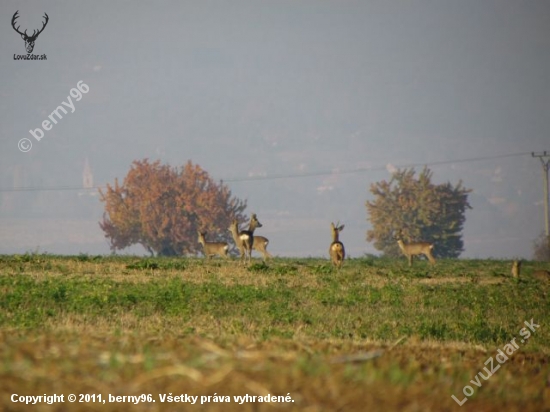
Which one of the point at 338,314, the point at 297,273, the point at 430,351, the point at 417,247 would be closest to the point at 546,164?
the point at 417,247

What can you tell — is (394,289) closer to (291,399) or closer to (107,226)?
(291,399)

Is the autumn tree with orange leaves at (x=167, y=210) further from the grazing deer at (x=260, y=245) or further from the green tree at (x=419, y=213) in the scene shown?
the grazing deer at (x=260, y=245)

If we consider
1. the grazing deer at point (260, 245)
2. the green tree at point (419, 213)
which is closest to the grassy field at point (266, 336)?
the grazing deer at point (260, 245)

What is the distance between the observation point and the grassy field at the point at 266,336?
8508mm

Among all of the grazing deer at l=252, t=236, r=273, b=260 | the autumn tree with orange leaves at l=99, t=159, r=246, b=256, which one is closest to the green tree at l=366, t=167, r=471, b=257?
the autumn tree with orange leaves at l=99, t=159, r=246, b=256

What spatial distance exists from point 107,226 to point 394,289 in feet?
314

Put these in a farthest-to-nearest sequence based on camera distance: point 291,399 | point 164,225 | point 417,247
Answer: point 164,225 → point 417,247 → point 291,399

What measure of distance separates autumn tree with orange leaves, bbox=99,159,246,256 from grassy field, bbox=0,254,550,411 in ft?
243

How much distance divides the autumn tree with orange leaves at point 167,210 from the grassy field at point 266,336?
2917 inches

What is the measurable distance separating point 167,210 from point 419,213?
101 ft

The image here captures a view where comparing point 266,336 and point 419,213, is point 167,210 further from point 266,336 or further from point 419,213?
point 266,336

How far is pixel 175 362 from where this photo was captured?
8930 mm

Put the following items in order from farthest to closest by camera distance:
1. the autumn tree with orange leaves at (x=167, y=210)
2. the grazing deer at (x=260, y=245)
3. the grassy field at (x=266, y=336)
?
the autumn tree with orange leaves at (x=167, y=210)
the grazing deer at (x=260, y=245)
the grassy field at (x=266, y=336)

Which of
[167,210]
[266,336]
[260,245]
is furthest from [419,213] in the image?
[266,336]
